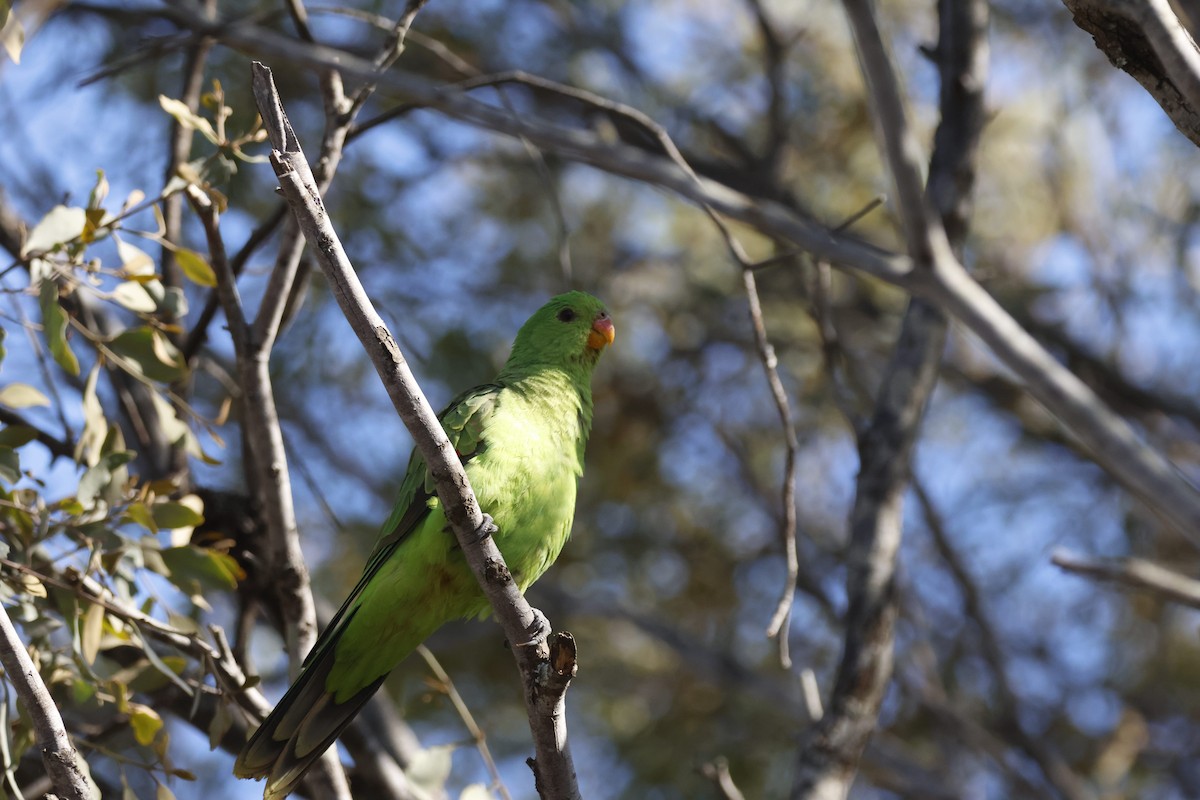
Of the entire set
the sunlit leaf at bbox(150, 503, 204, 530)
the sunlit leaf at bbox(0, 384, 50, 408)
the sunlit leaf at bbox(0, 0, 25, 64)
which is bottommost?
the sunlit leaf at bbox(150, 503, 204, 530)

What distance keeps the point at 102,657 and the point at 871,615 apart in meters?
2.18

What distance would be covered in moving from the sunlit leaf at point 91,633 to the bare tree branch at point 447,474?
0.90 metres

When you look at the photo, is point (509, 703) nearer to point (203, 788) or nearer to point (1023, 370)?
point (203, 788)

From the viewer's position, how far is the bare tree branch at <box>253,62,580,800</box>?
1923mm

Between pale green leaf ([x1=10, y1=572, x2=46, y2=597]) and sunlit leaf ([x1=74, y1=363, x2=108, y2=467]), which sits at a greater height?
sunlit leaf ([x1=74, y1=363, x2=108, y2=467])

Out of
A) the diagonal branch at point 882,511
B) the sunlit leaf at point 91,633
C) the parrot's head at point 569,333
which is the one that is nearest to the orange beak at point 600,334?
the parrot's head at point 569,333

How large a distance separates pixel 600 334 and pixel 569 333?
0.11 metres

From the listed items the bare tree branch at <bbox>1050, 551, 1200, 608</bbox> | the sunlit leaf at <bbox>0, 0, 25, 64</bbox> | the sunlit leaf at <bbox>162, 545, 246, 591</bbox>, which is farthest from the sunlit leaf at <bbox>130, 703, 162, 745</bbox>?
the bare tree branch at <bbox>1050, 551, 1200, 608</bbox>

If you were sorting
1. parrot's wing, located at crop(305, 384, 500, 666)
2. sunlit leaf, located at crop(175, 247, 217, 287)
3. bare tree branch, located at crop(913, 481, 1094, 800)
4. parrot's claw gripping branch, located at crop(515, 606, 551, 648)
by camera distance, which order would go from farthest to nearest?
bare tree branch, located at crop(913, 481, 1094, 800), parrot's wing, located at crop(305, 384, 500, 666), sunlit leaf, located at crop(175, 247, 217, 287), parrot's claw gripping branch, located at crop(515, 606, 551, 648)

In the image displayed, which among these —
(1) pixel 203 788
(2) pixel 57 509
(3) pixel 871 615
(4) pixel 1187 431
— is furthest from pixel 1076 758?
(2) pixel 57 509

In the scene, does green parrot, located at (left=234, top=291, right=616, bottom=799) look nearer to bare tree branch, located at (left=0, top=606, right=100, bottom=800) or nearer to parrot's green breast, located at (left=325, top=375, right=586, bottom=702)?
parrot's green breast, located at (left=325, top=375, right=586, bottom=702)

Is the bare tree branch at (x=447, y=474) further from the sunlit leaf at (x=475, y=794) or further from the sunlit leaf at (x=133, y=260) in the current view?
the sunlit leaf at (x=133, y=260)

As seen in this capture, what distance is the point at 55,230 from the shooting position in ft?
8.52

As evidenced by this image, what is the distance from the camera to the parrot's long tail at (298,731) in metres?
2.74
